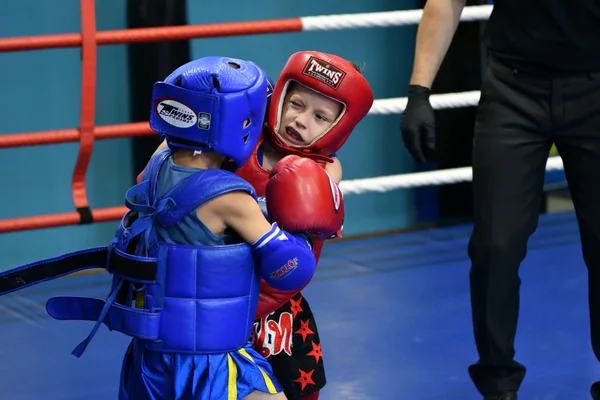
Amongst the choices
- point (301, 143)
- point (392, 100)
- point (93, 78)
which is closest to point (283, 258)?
point (301, 143)

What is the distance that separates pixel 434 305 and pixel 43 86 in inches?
72.2

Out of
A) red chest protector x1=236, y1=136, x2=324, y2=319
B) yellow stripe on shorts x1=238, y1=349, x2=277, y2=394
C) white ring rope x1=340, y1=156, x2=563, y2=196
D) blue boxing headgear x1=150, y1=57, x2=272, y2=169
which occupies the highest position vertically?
blue boxing headgear x1=150, y1=57, x2=272, y2=169

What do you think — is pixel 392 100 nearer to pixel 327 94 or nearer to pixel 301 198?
pixel 327 94

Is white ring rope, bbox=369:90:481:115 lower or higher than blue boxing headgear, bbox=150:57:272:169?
lower

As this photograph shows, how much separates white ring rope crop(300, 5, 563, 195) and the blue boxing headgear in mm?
2075

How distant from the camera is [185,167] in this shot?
184 cm

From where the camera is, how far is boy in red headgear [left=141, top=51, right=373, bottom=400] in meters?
2.14

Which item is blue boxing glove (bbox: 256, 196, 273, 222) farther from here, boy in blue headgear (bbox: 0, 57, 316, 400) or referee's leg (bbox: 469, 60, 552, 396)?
referee's leg (bbox: 469, 60, 552, 396)

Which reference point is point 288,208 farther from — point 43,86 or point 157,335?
point 43,86

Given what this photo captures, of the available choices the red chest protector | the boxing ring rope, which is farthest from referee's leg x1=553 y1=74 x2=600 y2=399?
the boxing ring rope

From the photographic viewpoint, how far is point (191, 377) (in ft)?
6.00

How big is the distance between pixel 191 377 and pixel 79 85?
8.50 ft

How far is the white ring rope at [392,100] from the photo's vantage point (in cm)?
392

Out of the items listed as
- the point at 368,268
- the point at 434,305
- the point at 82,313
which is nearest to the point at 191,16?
the point at 368,268
